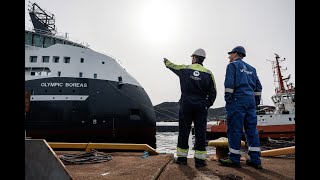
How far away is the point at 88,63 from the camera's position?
14.0 m

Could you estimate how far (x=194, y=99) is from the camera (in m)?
3.35

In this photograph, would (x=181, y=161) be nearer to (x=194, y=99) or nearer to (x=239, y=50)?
(x=194, y=99)

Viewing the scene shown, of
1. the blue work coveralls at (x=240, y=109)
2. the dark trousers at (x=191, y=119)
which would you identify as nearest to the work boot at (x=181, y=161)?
the dark trousers at (x=191, y=119)

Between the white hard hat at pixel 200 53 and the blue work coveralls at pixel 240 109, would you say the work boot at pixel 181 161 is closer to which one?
the blue work coveralls at pixel 240 109

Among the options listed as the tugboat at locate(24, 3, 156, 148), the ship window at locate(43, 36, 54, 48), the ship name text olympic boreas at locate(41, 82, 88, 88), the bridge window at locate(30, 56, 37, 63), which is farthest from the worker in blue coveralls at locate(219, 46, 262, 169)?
the ship window at locate(43, 36, 54, 48)

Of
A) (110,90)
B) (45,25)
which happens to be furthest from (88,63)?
(45,25)

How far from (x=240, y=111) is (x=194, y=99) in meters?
0.63

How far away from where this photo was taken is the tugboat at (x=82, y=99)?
490 inches

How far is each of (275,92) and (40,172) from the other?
25.9 metres

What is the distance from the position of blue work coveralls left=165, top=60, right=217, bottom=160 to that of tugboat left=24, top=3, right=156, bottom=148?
10.2 m
